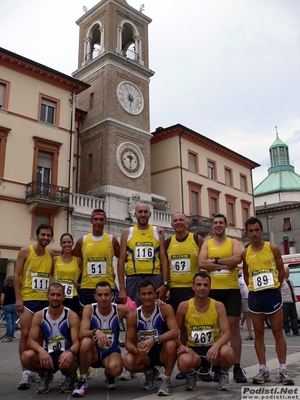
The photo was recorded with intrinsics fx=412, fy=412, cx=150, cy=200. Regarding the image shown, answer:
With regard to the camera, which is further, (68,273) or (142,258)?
(68,273)

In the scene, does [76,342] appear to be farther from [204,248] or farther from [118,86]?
[118,86]

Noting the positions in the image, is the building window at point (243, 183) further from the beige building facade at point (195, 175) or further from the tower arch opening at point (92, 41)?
the tower arch opening at point (92, 41)

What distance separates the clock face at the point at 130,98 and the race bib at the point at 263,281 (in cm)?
2387

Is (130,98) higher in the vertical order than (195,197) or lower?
higher

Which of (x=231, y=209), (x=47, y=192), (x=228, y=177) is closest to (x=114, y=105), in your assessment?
(x=47, y=192)

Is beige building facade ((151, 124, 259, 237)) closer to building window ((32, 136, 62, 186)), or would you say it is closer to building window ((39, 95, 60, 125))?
building window ((39, 95, 60, 125))

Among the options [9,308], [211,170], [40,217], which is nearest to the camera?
[9,308]

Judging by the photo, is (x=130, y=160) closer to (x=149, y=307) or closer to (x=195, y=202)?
(x=195, y=202)

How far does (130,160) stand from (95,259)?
21.8m

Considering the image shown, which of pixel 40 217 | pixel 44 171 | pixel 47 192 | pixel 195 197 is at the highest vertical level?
pixel 195 197

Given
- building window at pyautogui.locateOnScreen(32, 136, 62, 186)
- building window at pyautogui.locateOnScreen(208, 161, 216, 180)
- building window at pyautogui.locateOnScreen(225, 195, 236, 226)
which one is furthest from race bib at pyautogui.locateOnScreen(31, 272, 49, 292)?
building window at pyautogui.locateOnScreen(225, 195, 236, 226)

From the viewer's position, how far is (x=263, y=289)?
17.7 ft

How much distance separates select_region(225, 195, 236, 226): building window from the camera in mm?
36959

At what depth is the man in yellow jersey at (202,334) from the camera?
196 inches
